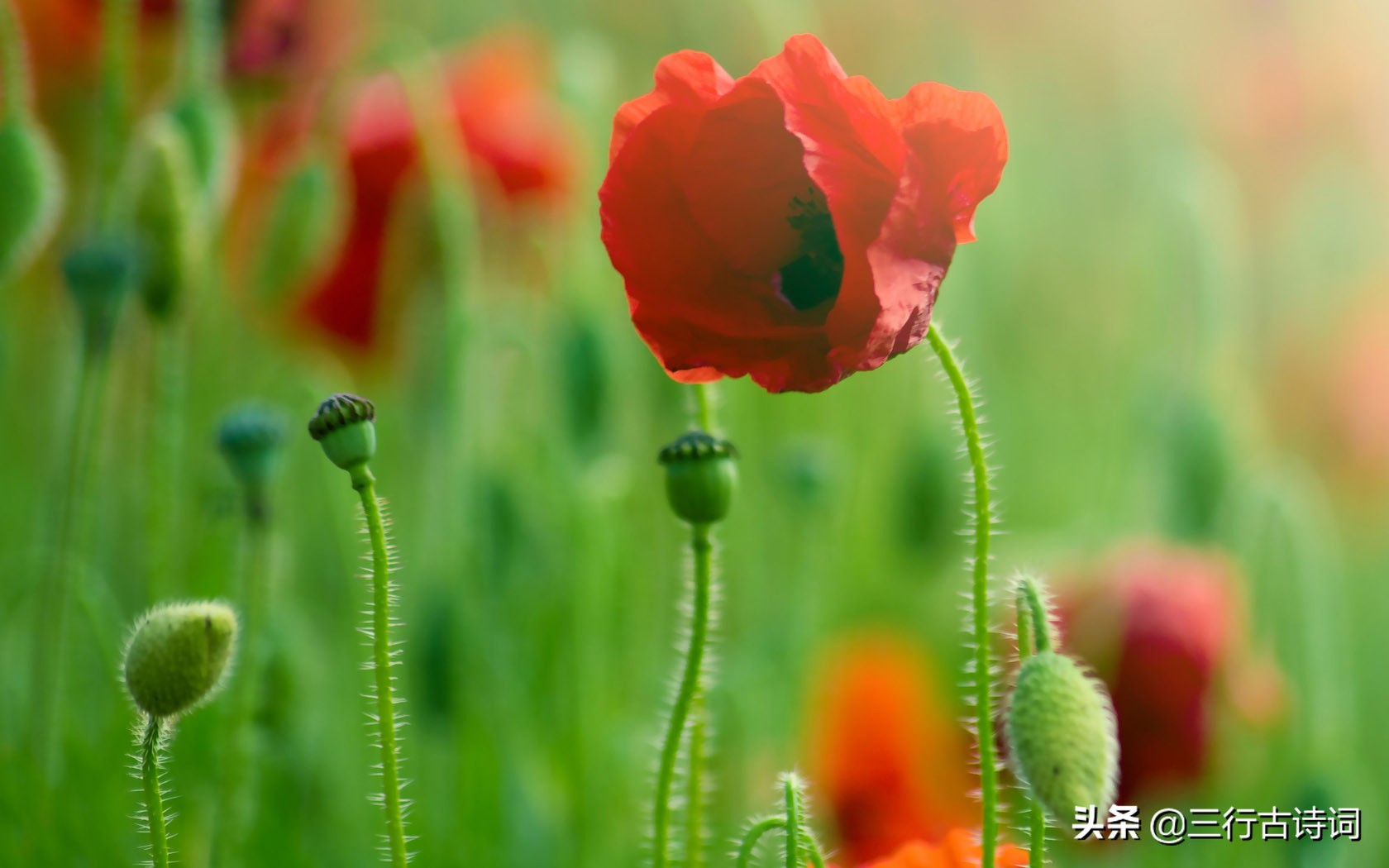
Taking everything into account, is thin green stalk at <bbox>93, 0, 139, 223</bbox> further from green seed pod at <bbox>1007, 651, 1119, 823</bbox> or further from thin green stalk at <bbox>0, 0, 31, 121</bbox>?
green seed pod at <bbox>1007, 651, 1119, 823</bbox>

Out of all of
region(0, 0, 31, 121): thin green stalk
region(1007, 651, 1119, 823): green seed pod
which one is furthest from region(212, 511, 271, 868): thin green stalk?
region(1007, 651, 1119, 823): green seed pod

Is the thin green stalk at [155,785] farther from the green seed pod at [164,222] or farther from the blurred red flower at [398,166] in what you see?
the blurred red flower at [398,166]

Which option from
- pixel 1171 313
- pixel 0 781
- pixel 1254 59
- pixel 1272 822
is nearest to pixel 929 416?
pixel 1171 313

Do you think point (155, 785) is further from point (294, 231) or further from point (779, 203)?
point (294, 231)

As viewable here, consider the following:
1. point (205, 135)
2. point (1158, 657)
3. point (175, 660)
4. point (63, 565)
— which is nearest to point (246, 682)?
point (63, 565)

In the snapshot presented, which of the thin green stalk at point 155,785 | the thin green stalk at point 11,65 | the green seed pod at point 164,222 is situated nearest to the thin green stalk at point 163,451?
the green seed pod at point 164,222

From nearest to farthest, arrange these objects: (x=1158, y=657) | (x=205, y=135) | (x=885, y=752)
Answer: (x=205, y=135), (x=1158, y=657), (x=885, y=752)
